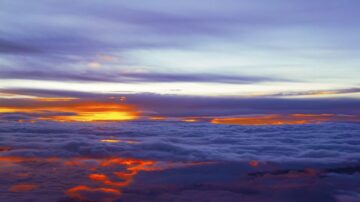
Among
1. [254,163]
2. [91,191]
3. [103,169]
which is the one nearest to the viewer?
[91,191]

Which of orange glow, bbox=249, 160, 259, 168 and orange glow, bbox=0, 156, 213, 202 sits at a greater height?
orange glow, bbox=0, 156, 213, 202

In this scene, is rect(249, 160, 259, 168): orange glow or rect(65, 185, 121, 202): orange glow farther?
rect(249, 160, 259, 168): orange glow

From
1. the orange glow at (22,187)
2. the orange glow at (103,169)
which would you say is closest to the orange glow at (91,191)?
the orange glow at (103,169)

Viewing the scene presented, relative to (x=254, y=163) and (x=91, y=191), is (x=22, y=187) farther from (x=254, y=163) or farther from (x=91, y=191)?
(x=254, y=163)

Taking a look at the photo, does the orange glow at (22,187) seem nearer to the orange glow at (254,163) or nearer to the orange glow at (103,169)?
the orange glow at (103,169)

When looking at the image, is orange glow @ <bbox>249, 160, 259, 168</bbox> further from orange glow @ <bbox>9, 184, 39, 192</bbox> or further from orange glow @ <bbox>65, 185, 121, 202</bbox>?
orange glow @ <bbox>9, 184, 39, 192</bbox>

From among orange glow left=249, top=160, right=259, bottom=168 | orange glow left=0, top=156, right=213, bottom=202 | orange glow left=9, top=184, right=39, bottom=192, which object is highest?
orange glow left=9, top=184, right=39, bottom=192

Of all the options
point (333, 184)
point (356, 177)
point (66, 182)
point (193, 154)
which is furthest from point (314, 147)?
point (66, 182)

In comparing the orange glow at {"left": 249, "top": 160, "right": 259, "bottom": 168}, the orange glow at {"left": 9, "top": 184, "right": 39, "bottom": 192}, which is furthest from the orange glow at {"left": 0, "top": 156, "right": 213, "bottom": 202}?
the orange glow at {"left": 249, "top": 160, "right": 259, "bottom": 168}

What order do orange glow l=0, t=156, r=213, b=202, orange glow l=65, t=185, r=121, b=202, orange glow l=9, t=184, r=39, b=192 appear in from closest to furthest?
orange glow l=65, t=185, r=121, b=202 < orange glow l=0, t=156, r=213, b=202 < orange glow l=9, t=184, r=39, b=192

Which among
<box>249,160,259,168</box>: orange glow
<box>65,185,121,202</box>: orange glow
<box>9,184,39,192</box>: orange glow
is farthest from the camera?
<box>249,160,259,168</box>: orange glow

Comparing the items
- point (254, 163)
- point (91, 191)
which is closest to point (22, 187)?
point (91, 191)
